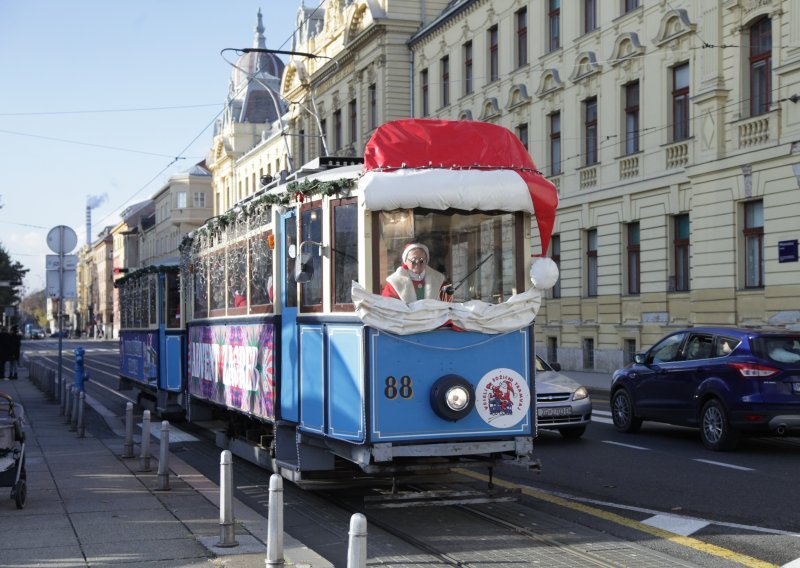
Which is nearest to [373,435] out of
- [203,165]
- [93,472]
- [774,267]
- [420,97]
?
[93,472]

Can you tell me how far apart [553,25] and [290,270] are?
2816 centimetres

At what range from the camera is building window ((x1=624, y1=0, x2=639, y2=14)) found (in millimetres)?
32500

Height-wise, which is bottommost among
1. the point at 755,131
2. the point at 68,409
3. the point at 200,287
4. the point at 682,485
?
the point at 682,485

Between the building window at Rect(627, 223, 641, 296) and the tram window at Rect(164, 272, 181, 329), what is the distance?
1673 centimetres

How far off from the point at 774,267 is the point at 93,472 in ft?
59.6

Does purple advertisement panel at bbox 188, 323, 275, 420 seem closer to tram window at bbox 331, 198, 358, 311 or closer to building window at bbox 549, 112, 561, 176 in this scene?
tram window at bbox 331, 198, 358, 311

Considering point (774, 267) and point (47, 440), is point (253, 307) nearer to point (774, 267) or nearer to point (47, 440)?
point (47, 440)

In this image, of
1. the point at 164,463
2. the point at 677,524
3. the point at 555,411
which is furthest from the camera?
the point at 555,411

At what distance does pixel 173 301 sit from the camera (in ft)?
66.3

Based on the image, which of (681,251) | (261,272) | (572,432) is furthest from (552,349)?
(261,272)

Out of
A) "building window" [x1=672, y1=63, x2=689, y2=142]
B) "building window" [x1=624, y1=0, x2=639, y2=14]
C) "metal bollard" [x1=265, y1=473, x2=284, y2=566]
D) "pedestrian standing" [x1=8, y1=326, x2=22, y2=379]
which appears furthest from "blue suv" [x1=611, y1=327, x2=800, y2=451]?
"pedestrian standing" [x1=8, y1=326, x2=22, y2=379]

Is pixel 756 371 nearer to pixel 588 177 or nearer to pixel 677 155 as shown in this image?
pixel 677 155

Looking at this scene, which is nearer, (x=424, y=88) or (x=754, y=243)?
(x=754, y=243)

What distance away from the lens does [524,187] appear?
32.2ft
